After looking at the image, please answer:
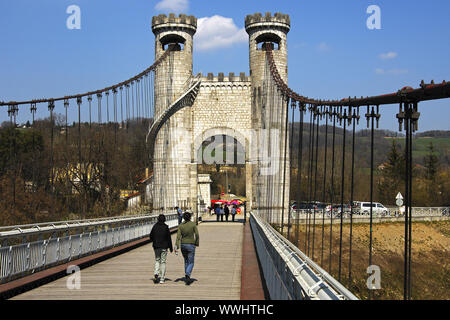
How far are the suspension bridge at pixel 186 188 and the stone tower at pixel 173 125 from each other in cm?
5

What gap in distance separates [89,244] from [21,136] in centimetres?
3484

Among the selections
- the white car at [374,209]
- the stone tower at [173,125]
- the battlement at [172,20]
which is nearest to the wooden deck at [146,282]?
the stone tower at [173,125]

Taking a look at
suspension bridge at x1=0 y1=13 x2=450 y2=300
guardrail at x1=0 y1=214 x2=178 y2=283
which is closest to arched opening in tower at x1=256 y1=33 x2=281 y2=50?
suspension bridge at x1=0 y1=13 x2=450 y2=300

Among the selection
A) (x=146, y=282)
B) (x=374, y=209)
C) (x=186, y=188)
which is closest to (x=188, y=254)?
(x=146, y=282)

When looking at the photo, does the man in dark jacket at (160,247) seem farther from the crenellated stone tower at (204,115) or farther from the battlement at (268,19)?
the battlement at (268,19)

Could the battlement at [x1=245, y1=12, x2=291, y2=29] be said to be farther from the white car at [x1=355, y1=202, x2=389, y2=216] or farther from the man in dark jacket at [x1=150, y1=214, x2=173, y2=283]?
the man in dark jacket at [x1=150, y1=214, x2=173, y2=283]

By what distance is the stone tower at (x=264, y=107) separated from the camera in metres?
33.8

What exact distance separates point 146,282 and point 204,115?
24613 millimetres

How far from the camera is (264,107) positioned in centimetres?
3391

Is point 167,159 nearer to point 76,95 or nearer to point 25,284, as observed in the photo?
point 76,95

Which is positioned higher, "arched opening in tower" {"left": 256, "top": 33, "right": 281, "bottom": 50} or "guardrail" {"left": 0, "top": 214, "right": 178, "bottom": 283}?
"arched opening in tower" {"left": 256, "top": 33, "right": 281, "bottom": 50}

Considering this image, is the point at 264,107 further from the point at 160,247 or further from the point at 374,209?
the point at 160,247

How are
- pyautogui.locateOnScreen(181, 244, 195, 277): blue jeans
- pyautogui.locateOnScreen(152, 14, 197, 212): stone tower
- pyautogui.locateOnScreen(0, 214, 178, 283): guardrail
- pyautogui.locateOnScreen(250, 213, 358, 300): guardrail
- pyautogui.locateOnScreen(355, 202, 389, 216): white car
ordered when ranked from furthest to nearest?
1. pyautogui.locateOnScreen(355, 202, 389, 216): white car
2. pyautogui.locateOnScreen(152, 14, 197, 212): stone tower
3. pyautogui.locateOnScreen(181, 244, 195, 277): blue jeans
4. pyautogui.locateOnScreen(0, 214, 178, 283): guardrail
5. pyautogui.locateOnScreen(250, 213, 358, 300): guardrail

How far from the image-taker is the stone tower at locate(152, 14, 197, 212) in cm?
3366
